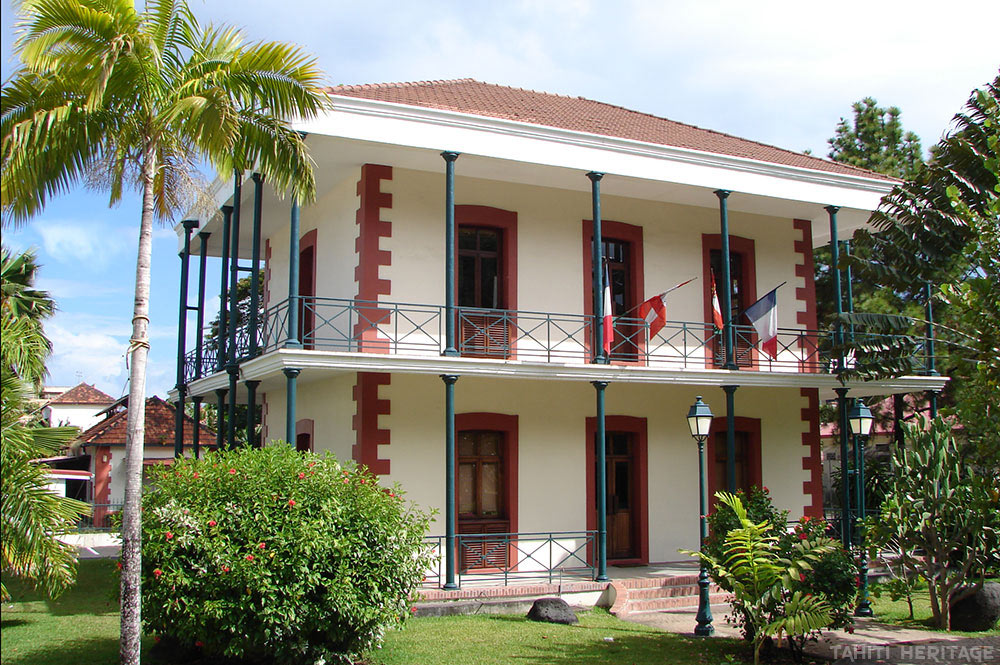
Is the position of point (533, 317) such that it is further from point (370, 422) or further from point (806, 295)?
point (806, 295)

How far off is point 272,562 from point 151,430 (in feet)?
75.5

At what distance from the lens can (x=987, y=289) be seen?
8828 millimetres

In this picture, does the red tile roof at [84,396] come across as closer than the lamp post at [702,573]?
A: No

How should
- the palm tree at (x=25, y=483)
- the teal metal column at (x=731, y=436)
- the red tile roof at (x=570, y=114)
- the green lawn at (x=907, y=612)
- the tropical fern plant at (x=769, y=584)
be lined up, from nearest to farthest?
the palm tree at (x=25, y=483)
the tropical fern plant at (x=769, y=584)
the green lawn at (x=907, y=612)
the red tile roof at (x=570, y=114)
the teal metal column at (x=731, y=436)

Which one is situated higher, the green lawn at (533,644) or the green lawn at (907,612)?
the green lawn at (533,644)

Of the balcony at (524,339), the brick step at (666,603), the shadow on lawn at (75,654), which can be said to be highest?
the balcony at (524,339)

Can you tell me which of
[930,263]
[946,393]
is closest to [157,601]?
[930,263]

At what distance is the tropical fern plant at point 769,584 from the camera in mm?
8930

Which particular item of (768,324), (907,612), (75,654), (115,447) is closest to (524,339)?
(768,324)

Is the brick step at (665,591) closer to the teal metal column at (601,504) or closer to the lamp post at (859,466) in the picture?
the teal metal column at (601,504)

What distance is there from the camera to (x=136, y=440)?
27.5 feet

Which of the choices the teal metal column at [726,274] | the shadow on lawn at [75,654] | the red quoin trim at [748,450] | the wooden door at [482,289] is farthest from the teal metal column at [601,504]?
the shadow on lawn at [75,654]

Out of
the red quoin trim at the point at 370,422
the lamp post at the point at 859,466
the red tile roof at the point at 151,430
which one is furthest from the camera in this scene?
the red tile roof at the point at 151,430

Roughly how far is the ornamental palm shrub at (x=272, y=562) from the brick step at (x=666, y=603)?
483 centimetres
